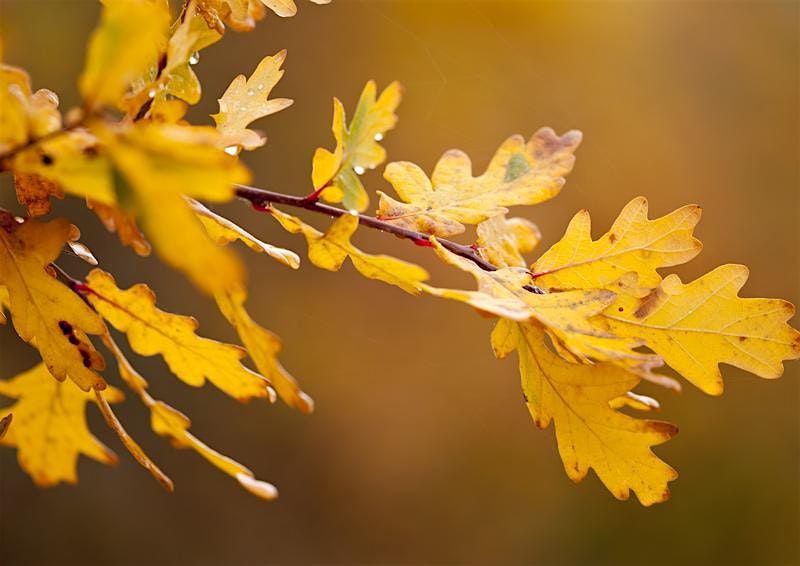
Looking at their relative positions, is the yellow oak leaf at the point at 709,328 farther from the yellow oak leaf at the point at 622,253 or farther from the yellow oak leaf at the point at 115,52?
the yellow oak leaf at the point at 115,52

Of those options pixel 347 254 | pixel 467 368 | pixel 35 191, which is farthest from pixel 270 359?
pixel 467 368

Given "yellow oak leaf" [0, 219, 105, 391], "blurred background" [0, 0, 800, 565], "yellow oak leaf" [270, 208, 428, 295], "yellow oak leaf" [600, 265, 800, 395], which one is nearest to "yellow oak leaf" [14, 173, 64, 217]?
"yellow oak leaf" [0, 219, 105, 391]

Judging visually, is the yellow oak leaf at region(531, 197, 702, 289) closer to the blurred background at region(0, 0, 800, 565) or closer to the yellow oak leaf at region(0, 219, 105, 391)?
the yellow oak leaf at region(0, 219, 105, 391)

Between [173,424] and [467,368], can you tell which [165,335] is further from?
[467,368]

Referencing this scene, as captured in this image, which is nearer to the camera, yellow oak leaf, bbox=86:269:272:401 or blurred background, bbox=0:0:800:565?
yellow oak leaf, bbox=86:269:272:401

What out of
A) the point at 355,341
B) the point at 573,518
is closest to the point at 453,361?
the point at 355,341
